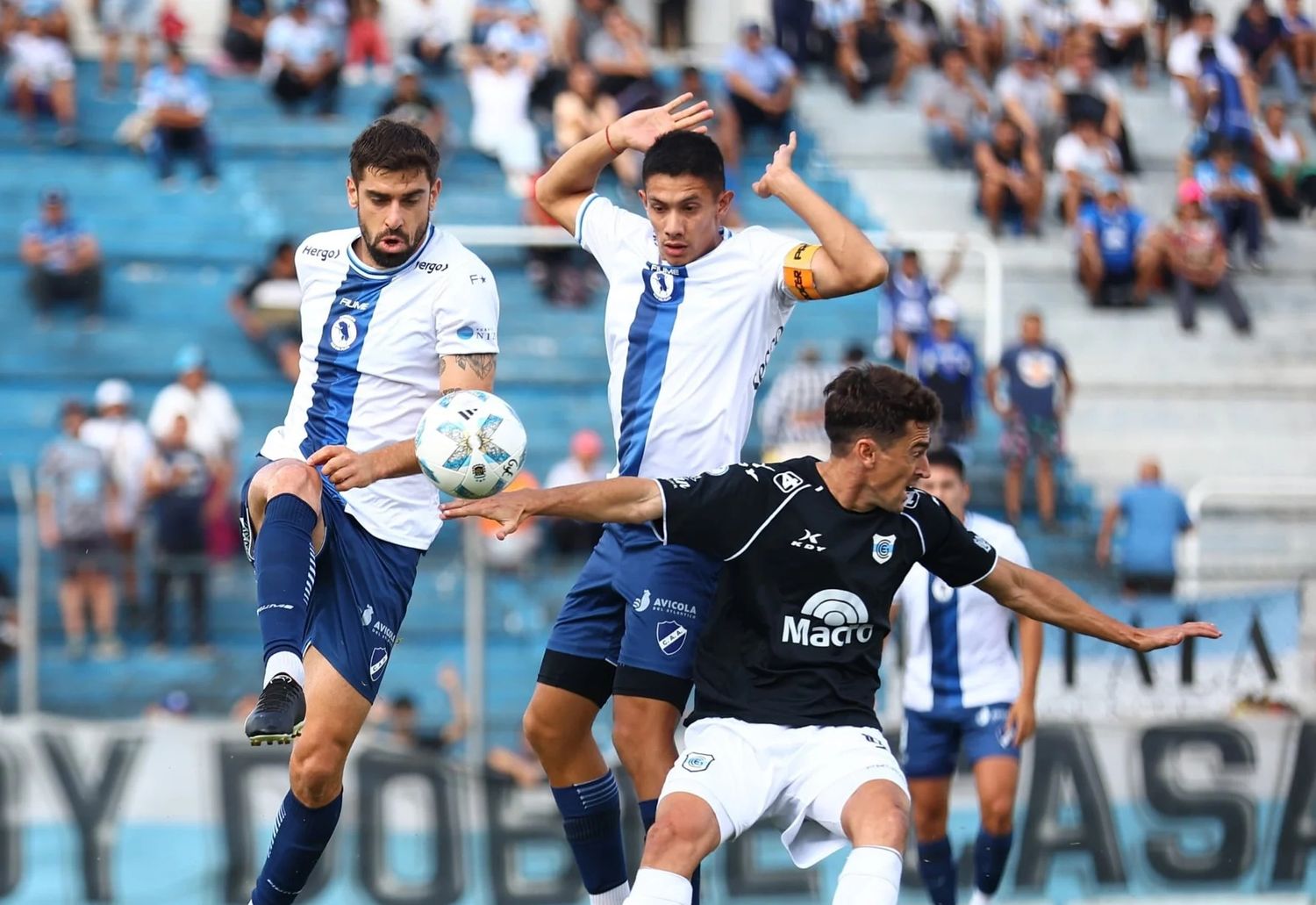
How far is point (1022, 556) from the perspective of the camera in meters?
10.6

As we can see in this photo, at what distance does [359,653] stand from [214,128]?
14.6 m

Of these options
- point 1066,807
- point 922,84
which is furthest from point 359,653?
point 922,84

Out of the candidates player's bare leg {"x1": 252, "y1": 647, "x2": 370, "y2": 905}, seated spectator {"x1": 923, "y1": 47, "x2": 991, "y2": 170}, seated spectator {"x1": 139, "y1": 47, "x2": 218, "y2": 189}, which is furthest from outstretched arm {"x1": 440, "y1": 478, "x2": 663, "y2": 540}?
seated spectator {"x1": 923, "y1": 47, "x2": 991, "y2": 170}

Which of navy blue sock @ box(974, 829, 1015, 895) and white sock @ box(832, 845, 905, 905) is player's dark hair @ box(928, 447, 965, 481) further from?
white sock @ box(832, 845, 905, 905)

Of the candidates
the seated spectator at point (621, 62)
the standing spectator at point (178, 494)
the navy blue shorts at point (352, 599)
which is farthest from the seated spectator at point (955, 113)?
the navy blue shorts at point (352, 599)

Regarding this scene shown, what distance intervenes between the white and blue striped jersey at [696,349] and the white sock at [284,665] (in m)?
1.49

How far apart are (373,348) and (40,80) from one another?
14582 millimetres

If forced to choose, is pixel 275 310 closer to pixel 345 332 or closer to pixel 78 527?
pixel 78 527

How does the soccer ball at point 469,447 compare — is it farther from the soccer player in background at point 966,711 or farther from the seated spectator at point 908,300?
the seated spectator at point 908,300

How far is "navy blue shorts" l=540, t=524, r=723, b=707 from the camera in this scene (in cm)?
764

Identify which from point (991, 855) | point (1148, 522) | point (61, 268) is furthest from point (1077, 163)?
point (991, 855)

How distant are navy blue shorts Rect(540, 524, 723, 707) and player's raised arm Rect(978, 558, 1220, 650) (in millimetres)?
1063

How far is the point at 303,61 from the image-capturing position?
21.2 metres

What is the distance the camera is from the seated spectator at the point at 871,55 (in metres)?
22.9
